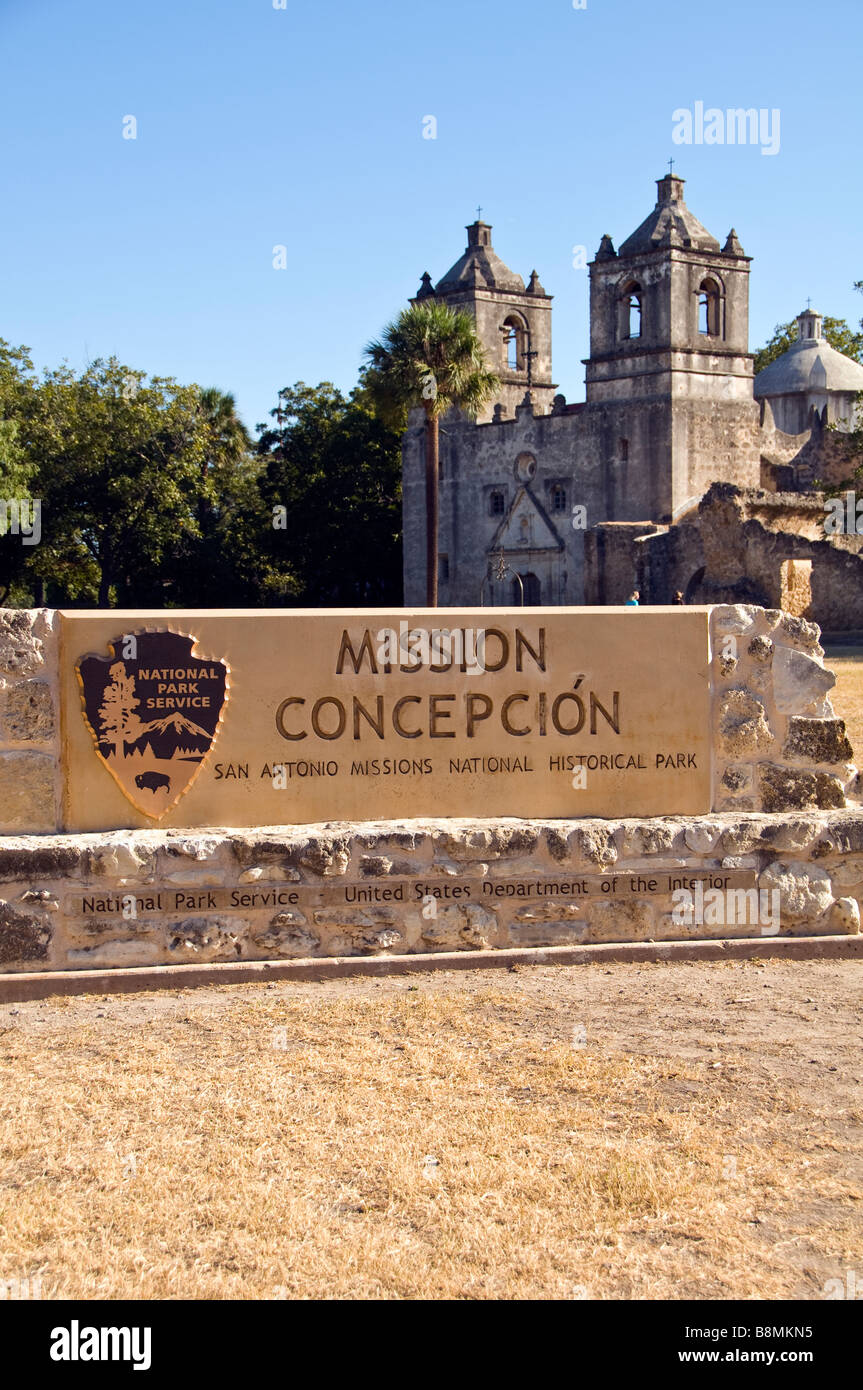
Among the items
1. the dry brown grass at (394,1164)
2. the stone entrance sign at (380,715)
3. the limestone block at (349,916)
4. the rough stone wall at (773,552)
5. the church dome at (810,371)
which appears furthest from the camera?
the church dome at (810,371)

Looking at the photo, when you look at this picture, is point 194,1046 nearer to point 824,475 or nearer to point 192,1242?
point 192,1242

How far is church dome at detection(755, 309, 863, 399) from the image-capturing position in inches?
2334

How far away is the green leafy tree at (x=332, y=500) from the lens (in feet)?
165

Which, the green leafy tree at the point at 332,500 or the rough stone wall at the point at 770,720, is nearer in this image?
the rough stone wall at the point at 770,720

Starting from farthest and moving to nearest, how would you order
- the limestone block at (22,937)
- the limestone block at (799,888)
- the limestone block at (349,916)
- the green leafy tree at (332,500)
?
the green leafy tree at (332,500), the limestone block at (799,888), the limestone block at (349,916), the limestone block at (22,937)

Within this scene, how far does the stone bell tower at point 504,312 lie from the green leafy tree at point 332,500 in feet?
15.2

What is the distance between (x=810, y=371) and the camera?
5984cm

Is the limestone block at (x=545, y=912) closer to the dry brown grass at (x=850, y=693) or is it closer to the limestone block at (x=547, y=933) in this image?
the limestone block at (x=547, y=933)

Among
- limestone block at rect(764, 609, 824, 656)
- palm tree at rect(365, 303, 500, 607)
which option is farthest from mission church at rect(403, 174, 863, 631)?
limestone block at rect(764, 609, 824, 656)

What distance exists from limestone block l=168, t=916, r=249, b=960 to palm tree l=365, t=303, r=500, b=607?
87.6 ft

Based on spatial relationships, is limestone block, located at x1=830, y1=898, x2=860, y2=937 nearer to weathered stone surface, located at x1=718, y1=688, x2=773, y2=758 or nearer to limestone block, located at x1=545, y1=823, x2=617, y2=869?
weathered stone surface, located at x1=718, y1=688, x2=773, y2=758

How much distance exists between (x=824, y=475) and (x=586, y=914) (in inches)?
1742

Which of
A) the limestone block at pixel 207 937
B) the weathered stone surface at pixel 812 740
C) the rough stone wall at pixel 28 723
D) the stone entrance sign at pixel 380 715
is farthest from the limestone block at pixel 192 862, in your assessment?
the weathered stone surface at pixel 812 740

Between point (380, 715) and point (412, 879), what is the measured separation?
812 mm
